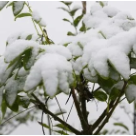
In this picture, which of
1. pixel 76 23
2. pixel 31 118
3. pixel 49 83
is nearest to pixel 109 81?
pixel 49 83

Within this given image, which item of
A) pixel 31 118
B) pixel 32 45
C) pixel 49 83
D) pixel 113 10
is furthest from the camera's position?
pixel 31 118

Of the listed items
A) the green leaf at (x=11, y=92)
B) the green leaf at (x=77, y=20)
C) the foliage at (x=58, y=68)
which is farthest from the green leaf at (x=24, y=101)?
the green leaf at (x=77, y=20)

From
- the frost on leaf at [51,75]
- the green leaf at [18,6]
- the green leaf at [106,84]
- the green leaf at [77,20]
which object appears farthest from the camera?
the green leaf at [77,20]

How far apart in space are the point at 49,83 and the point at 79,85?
265 millimetres

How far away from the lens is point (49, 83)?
528 millimetres

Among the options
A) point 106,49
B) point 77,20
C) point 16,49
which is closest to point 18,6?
point 16,49

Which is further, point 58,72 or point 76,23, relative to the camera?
point 76,23

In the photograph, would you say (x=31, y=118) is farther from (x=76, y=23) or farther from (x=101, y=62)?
(x=101, y=62)

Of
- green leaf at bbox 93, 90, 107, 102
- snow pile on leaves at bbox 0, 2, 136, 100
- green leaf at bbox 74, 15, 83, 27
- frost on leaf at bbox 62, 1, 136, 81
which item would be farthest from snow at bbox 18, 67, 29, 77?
green leaf at bbox 74, 15, 83, 27

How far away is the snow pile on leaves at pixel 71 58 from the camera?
0.55 m

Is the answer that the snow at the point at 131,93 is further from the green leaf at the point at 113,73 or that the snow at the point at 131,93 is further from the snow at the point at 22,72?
the snow at the point at 22,72

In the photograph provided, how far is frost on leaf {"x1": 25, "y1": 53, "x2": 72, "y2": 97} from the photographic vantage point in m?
0.53

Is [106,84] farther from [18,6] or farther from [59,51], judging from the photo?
[18,6]

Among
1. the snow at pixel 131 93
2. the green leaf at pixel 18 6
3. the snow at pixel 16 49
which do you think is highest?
the green leaf at pixel 18 6
